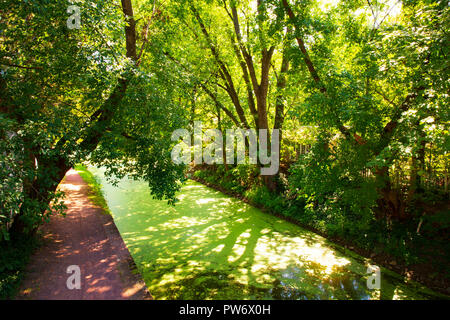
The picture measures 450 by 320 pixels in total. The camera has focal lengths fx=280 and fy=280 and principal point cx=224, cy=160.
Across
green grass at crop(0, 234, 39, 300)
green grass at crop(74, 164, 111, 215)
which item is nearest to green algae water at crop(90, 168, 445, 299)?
green grass at crop(74, 164, 111, 215)

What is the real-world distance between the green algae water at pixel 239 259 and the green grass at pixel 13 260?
203cm

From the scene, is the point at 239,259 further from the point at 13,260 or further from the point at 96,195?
the point at 96,195

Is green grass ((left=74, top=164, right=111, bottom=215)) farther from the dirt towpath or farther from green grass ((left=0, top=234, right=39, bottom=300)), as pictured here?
green grass ((left=0, top=234, right=39, bottom=300))

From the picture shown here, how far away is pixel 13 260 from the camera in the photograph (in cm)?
504

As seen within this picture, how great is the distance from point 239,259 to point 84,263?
3187 millimetres

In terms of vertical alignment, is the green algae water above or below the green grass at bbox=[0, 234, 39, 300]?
below

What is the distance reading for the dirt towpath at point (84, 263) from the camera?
454cm

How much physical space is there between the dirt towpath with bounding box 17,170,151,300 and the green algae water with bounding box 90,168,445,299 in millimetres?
408

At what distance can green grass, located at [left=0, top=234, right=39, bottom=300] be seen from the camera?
442 cm

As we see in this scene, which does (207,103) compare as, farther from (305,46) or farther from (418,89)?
(418,89)

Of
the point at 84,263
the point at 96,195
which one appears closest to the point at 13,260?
the point at 84,263

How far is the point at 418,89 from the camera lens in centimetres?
520
